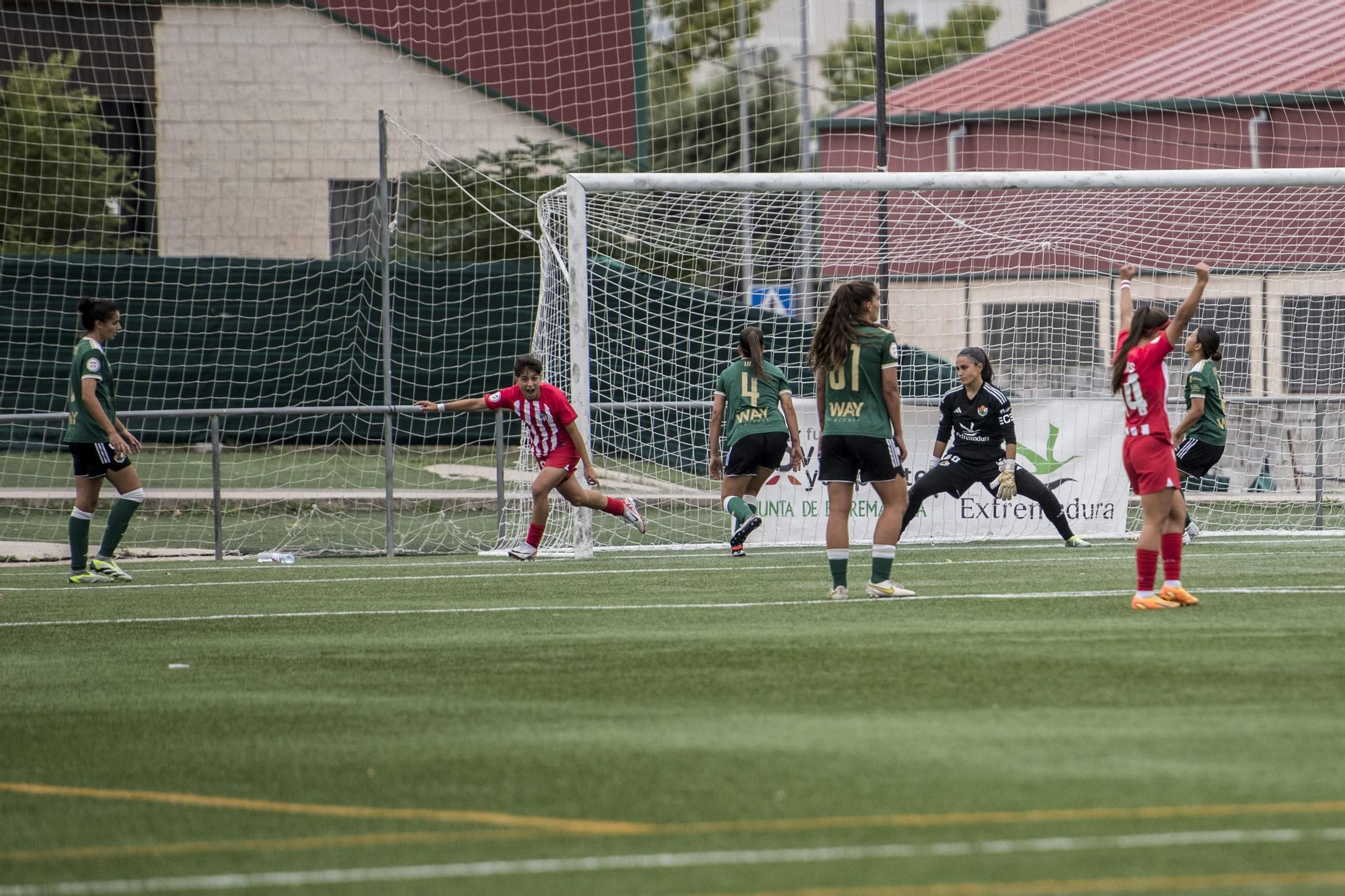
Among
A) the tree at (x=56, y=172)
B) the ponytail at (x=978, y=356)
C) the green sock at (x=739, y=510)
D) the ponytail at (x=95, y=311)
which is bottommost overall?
the green sock at (x=739, y=510)

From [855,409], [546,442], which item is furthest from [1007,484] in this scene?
[855,409]

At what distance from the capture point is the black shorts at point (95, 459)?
12.9m

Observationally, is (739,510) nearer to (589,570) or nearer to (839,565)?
(589,570)

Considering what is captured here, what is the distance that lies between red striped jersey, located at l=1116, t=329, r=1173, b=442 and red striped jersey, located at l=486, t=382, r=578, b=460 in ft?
18.6

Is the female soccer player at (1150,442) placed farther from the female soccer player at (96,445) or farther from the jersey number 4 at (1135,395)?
the female soccer player at (96,445)

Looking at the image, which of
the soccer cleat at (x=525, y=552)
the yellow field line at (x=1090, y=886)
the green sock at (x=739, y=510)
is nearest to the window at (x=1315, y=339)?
the green sock at (x=739, y=510)

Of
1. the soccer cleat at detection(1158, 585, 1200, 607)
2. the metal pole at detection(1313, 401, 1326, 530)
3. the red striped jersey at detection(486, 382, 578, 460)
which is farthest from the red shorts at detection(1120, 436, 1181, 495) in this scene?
the metal pole at detection(1313, 401, 1326, 530)

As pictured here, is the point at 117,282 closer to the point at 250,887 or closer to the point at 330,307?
the point at 330,307

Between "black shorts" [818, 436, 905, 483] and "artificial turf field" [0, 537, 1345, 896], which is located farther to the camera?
"black shorts" [818, 436, 905, 483]

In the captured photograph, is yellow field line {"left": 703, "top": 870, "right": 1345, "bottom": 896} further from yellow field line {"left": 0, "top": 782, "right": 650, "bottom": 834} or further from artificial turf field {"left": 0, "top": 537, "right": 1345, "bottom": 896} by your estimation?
yellow field line {"left": 0, "top": 782, "right": 650, "bottom": 834}

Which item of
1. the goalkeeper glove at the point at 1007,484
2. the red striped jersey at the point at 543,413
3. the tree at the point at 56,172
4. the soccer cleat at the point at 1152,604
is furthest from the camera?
the tree at the point at 56,172

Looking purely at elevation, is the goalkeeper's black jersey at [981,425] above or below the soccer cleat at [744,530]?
above

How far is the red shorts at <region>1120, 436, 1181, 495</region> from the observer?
9297 mm

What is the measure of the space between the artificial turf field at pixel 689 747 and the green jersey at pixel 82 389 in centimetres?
284
